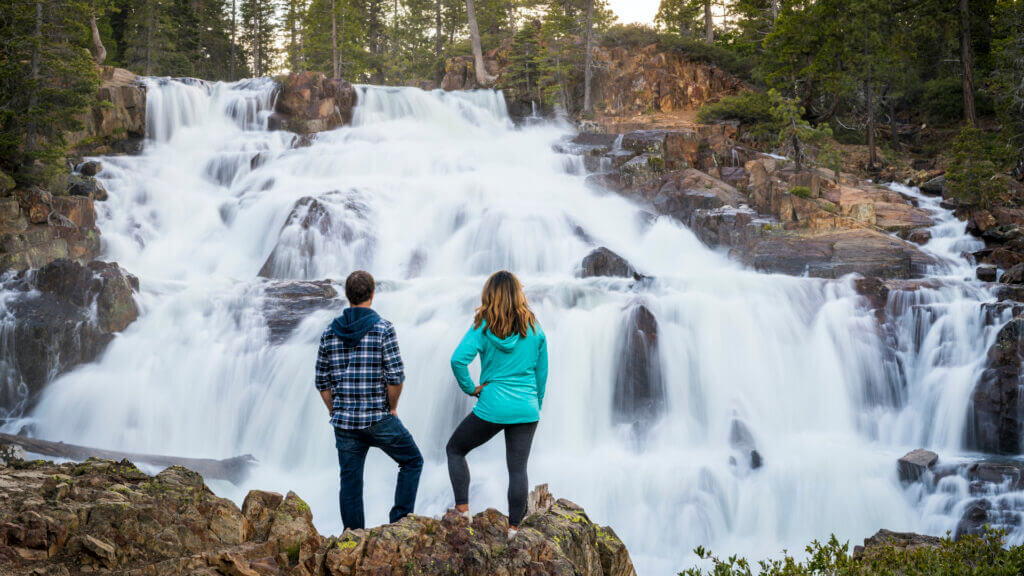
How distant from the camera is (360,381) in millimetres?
4539

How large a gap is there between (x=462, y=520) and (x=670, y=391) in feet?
23.1

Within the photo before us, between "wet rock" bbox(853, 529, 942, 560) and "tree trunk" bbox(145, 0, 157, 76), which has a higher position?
"tree trunk" bbox(145, 0, 157, 76)

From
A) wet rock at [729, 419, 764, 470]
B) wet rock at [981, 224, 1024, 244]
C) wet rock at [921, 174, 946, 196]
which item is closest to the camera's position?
wet rock at [729, 419, 764, 470]

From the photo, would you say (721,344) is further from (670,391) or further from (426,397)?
(426,397)

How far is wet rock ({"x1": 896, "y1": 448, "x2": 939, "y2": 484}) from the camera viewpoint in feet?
28.0

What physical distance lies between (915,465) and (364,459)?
24.2 ft

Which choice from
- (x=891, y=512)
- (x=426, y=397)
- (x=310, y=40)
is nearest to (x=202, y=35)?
(x=310, y=40)

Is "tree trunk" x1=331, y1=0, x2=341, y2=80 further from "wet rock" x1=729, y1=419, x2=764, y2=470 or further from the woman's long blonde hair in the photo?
the woman's long blonde hair

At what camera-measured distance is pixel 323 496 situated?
8.72 m

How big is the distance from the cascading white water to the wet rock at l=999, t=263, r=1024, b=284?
41.5 inches

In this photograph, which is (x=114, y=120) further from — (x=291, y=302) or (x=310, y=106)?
(x=291, y=302)

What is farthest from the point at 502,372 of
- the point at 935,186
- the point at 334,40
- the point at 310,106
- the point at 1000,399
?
the point at 334,40

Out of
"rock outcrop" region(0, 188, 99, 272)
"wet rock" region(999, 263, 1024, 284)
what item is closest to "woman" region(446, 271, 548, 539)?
"wet rock" region(999, 263, 1024, 284)

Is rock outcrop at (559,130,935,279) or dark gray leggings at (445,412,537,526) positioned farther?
rock outcrop at (559,130,935,279)
